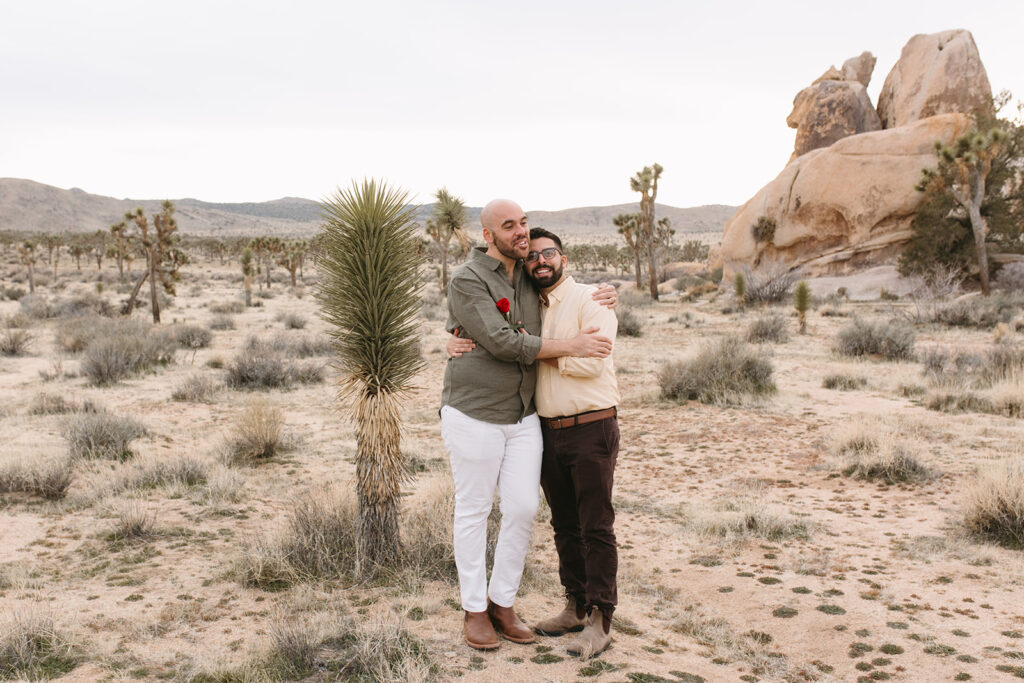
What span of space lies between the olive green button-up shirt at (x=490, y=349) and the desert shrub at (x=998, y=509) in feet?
13.5

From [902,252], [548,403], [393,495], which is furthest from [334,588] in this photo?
[902,252]

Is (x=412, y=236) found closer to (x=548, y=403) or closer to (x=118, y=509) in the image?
(x=548, y=403)

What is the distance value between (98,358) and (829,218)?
31.1 m

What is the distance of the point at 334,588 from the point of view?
4539 mm

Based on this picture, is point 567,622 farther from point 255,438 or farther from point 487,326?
point 255,438

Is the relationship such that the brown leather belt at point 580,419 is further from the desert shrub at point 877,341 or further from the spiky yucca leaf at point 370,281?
the desert shrub at point 877,341

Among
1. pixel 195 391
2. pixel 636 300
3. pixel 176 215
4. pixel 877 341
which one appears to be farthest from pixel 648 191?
pixel 176 215

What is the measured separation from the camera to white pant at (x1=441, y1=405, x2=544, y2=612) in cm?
343

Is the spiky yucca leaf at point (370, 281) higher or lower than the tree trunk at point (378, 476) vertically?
higher

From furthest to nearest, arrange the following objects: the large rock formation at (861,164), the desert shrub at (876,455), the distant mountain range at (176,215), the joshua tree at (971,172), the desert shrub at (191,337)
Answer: the distant mountain range at (176,215) < the large rock formation at (861,164) < the joshua tree at (971,172) < the desert shrub at (191,337) < the desert shrub at (876,455)

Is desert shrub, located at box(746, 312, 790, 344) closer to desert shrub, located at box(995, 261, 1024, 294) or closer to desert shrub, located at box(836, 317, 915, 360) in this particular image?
desert shrub, located at box(836, 317, 915, 360)

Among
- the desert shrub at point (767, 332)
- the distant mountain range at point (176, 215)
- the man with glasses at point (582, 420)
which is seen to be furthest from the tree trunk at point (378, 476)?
the distant mountain range at point (176, 215)

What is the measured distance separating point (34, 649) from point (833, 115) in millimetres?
43301

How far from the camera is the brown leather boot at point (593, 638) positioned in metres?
3.50
